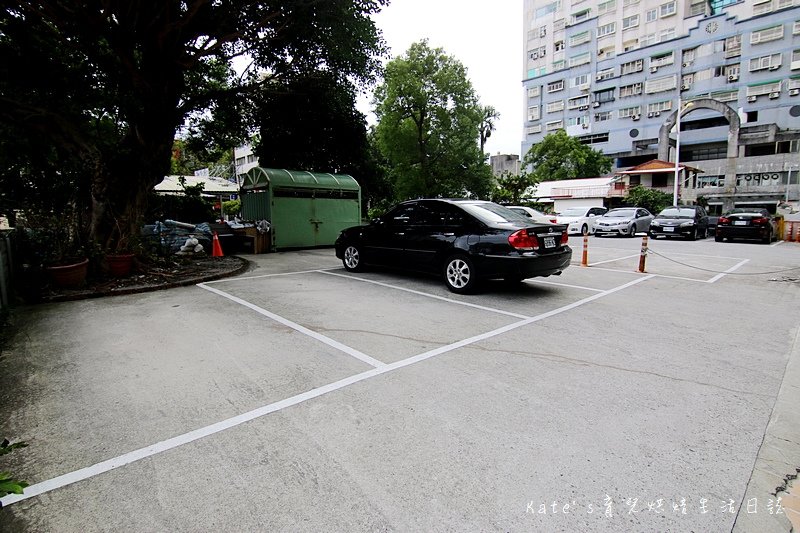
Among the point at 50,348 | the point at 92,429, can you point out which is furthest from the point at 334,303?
the point at 92,429

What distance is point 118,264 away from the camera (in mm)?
8273

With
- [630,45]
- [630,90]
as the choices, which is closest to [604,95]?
[630,90]

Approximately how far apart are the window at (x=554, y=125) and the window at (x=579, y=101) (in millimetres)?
2265

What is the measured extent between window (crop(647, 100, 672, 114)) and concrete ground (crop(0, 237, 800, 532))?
5085cm

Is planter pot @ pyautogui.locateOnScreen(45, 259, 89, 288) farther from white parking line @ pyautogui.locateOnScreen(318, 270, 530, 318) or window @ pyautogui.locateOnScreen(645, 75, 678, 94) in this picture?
window @ pyautogui.locateOnScreen(645, 75, 678, 94)

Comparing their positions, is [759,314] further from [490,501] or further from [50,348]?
[50,348]

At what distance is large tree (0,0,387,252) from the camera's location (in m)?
8.04

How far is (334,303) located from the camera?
21.3ft

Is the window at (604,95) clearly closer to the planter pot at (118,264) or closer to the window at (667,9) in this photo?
the window at (667,9)

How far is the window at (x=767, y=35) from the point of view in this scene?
4019 cm

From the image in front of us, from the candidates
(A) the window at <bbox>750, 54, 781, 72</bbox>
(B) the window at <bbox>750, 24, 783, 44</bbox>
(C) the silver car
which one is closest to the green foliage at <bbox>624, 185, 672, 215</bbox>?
(C) the silver car

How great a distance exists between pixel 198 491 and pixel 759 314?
285 inches

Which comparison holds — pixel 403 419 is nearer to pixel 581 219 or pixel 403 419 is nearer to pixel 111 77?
pixel 111 77

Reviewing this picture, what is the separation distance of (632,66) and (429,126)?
3692 cm
